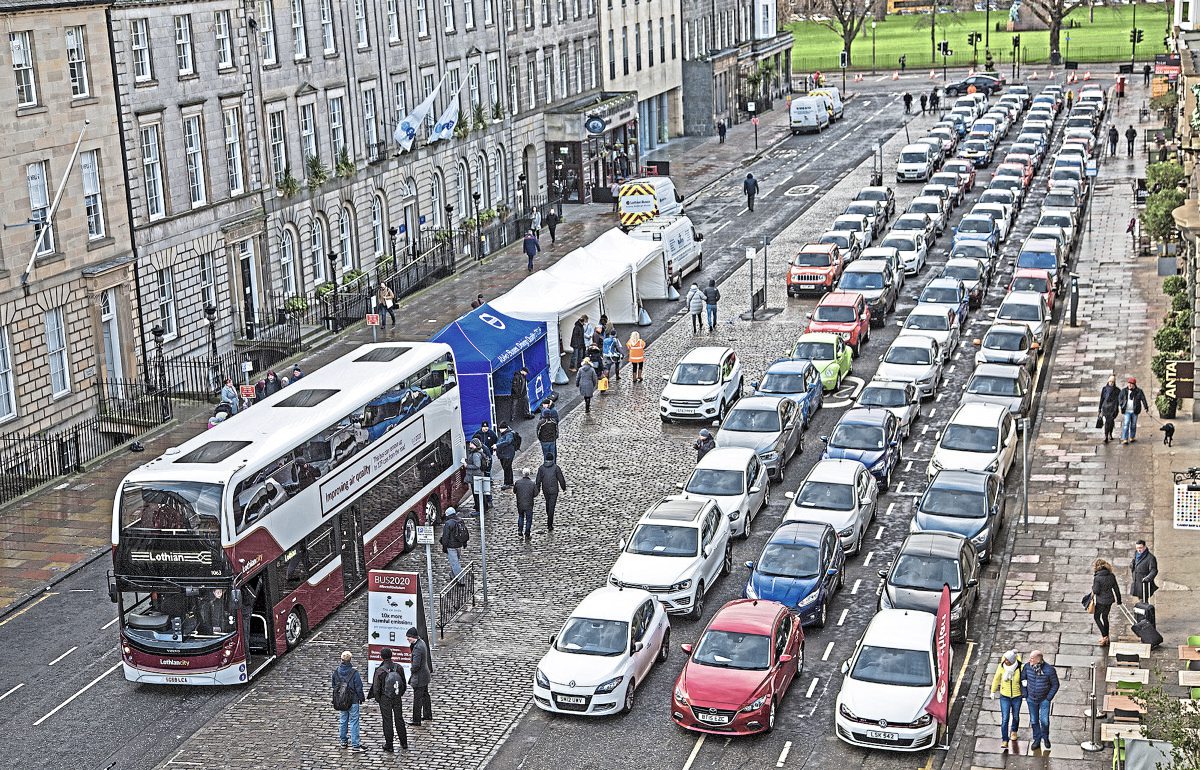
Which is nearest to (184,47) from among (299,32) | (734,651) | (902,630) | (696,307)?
(299,32)

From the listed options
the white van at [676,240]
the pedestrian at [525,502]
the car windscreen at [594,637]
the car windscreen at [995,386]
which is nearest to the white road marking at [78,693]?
the car windscreen at [594,637]

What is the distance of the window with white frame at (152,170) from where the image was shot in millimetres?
45094

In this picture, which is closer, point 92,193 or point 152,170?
point 92,193

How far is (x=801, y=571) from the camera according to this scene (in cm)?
2817

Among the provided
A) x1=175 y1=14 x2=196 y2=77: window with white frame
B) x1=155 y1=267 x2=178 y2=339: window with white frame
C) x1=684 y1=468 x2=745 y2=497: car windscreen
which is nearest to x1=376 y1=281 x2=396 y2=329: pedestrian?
x1=155 y1=267 x2=178 y2=339: window with white frame

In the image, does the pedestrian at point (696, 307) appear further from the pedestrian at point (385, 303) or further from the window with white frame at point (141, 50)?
the window with white frame at point (141, 50)

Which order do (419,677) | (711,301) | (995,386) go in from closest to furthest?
(419,677) → (995,386) → (711,301)

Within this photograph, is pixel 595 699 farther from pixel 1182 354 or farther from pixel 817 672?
pixel 1182 354

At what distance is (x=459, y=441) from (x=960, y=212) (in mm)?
38106

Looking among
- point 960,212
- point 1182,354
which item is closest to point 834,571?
point 1182,354

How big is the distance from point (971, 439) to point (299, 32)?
97.1 ft

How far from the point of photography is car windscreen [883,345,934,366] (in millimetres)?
41625

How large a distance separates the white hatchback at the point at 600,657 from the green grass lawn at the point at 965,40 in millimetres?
100135

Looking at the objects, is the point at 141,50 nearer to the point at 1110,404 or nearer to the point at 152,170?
the point at 152,170
